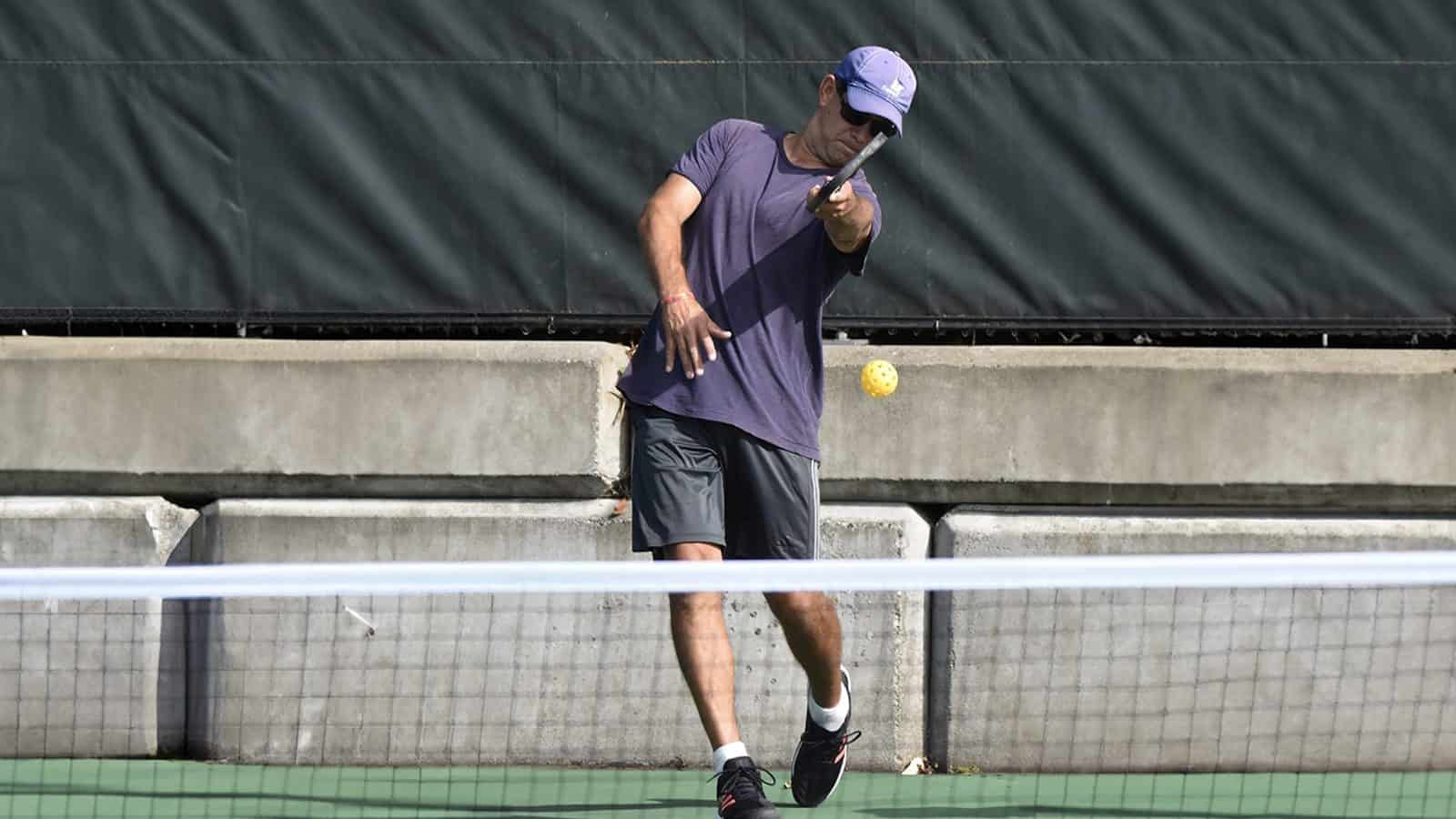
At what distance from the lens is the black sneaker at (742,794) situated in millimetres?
4242

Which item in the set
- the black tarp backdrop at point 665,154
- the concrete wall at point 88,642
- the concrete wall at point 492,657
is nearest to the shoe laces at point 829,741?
the concrete wall at point 492,657

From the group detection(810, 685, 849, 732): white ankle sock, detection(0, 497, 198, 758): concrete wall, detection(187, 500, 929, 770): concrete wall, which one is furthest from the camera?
detection(0, 497, 198, 758): concrete wall

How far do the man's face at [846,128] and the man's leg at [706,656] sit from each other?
1008mm

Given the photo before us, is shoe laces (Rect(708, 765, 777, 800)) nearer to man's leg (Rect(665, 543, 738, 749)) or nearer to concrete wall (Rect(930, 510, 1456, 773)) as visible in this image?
man's leg (Rect(665, 543, 738, 749))

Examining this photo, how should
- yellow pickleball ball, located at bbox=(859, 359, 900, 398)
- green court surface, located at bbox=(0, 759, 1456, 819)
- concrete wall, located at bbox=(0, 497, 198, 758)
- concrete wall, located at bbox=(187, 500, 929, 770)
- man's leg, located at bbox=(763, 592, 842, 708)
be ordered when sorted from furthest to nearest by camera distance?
concrete wall, located at bbox=(0, 497, 198, 758) → concrete wall, located at bbox=(187, 500, 929, 770) → yellow pickleball ball, located at bbox=(859, 359, 900, 398) → green court surface, located at bbox=(0, 759, 1456, 819) → man's leg, located at bbox=(763, 592, 842, 708)

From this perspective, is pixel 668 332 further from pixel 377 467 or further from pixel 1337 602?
pixel 1337 602

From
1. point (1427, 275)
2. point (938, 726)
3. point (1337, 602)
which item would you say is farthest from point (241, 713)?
point (1427, 275)

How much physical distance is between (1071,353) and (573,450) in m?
1.45

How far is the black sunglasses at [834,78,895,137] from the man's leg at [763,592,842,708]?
1.09 metres

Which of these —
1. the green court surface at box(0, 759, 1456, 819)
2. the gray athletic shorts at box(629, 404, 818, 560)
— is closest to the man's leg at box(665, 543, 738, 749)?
the gray athletic shorts at box(629, 404, 818, 560)

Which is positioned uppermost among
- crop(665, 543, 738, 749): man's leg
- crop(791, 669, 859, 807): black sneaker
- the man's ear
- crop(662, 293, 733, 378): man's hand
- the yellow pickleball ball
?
the man's ear

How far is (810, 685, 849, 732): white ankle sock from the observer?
4664 millimetres

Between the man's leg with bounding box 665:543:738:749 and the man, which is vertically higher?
the man

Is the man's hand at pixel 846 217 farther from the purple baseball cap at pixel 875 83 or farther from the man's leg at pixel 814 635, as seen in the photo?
the man's leg at pixel 814 635
